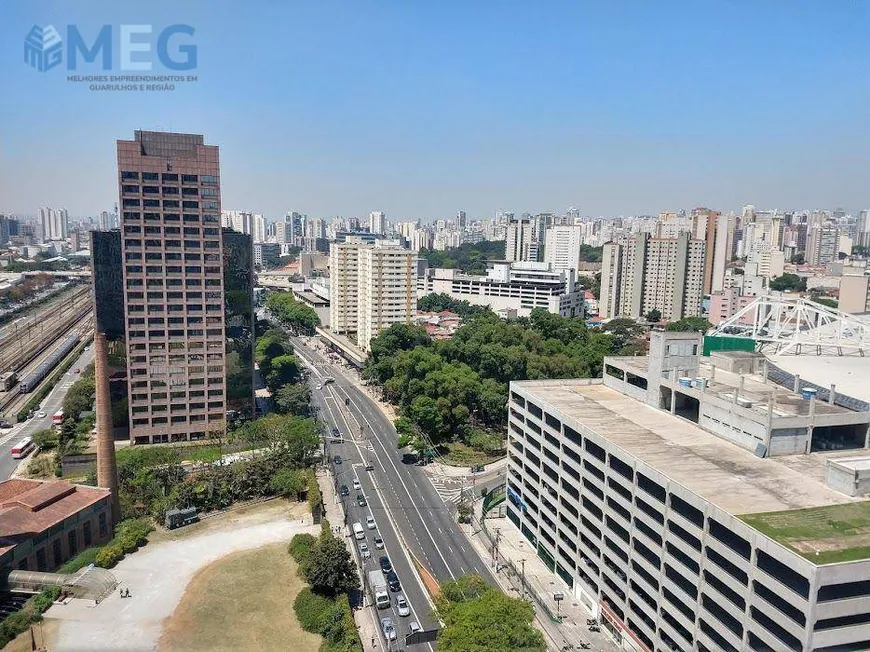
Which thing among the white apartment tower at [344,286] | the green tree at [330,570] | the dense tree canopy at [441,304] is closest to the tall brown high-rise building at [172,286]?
the green tree at [330,570]

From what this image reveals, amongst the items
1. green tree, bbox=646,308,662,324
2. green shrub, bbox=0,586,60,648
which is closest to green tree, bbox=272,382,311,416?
green shrub, bbox=0,586,60,648

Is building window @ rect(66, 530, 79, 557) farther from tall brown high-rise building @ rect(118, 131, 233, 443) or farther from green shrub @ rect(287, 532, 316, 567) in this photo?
tall brown high-rise building @ rect(118, 131, 233, 443)

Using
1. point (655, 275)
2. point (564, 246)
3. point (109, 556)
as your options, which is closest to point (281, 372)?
point (109, 556)

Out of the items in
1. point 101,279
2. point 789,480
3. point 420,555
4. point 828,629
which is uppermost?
point 101,279

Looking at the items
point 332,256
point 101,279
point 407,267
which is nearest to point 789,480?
point 101,279

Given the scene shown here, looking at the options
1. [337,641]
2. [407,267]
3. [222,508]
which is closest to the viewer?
[337,641]

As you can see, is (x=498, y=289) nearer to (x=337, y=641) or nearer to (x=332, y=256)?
(x=332, y=256)

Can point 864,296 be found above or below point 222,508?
above

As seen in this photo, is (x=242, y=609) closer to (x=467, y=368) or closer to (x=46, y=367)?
(x=467, y=368)
